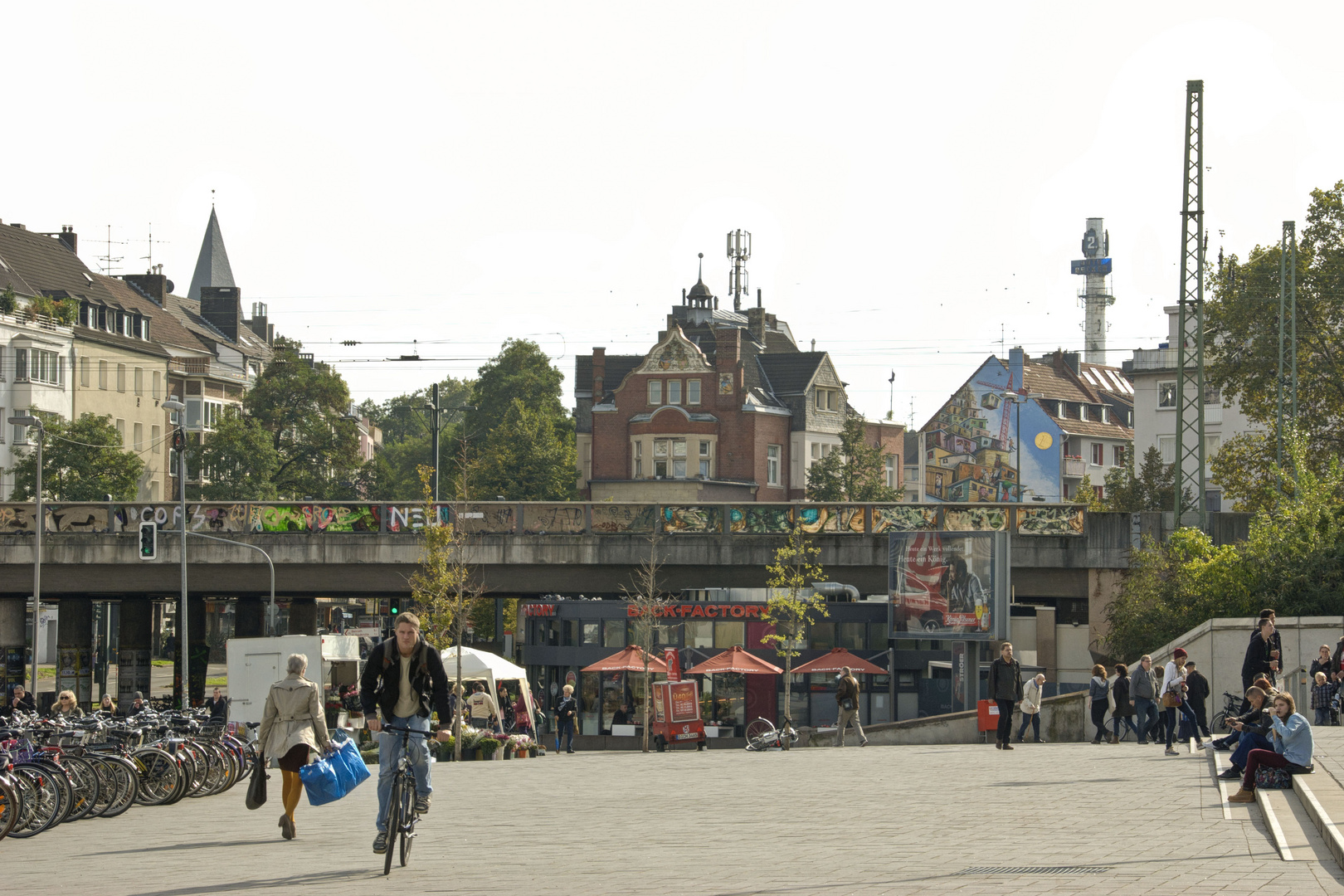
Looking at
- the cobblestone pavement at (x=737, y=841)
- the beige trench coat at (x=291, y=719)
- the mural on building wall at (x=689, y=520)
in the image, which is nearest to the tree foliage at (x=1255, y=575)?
the mural on building wall at (x=689, y=520)

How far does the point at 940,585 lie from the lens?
4009 cm

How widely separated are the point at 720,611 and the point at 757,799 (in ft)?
87.3

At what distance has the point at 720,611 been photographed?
43281 mm

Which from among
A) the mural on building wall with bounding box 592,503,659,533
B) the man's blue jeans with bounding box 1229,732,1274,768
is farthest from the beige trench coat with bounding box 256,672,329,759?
the mural on building wall with bounding box 592,503,659,533

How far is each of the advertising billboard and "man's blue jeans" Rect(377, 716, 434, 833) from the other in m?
29.8

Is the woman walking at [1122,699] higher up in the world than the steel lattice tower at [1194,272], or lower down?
lower down

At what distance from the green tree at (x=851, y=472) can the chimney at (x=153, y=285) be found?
4051 cm

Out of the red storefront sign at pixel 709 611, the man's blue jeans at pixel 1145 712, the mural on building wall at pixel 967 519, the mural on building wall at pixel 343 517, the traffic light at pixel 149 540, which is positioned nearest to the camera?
the man's blue jeans at pixel 1145 712

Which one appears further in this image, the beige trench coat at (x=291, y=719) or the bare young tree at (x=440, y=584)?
the bare young tree at (x=440, y=584)

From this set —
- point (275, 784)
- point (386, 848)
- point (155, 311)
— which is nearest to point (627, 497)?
point (155, 311)

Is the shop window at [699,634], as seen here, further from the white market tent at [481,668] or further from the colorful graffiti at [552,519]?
the white market tent at [481,668]

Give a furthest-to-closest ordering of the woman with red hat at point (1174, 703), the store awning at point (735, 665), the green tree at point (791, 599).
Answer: the green tree at point (791, 599) < the store awning at point (735, 665) < the woman with red hat at point (1174, 703)

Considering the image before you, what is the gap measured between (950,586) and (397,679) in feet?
98.7

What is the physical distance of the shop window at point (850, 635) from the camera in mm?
43281
